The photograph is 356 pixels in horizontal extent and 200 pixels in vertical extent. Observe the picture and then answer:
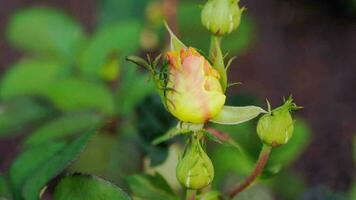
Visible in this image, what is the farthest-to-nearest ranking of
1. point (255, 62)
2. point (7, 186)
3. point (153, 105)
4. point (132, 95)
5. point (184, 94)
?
point (255, 62) → point (132, 95) → point (153, 105) → point (7, 186) → point (184, 94)

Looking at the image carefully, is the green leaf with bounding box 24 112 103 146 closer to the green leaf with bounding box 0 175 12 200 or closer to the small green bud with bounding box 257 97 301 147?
the green leaf with bounding box 0 175 12 200

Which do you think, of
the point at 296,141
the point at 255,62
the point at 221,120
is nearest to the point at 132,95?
the point at 296,141

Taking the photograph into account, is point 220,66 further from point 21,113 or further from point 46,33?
point 46,33

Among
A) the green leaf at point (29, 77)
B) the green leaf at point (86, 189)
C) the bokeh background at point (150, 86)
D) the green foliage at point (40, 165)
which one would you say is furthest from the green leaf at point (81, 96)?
the green leaf at point (86, 189)

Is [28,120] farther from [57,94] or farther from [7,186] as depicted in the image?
[7,186]

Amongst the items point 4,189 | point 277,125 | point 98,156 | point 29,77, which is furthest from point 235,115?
point 29,77

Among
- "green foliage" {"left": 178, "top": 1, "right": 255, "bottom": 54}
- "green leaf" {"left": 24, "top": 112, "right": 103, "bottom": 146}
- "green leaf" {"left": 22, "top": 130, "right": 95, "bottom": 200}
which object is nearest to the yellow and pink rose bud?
"green leaf" {"left": 22, "top": 130, "right": 95, "bottom": 200}
